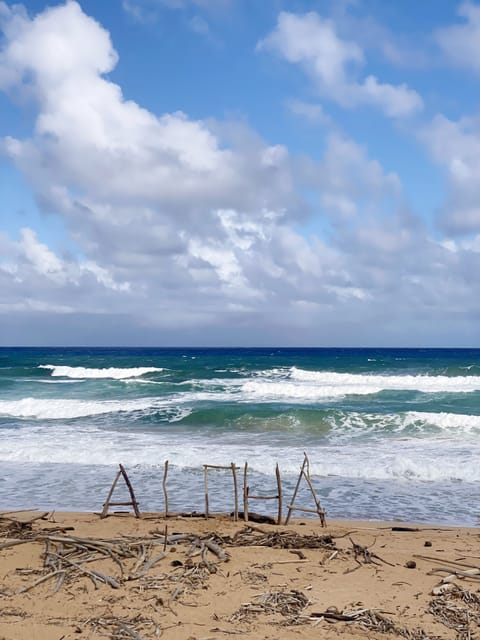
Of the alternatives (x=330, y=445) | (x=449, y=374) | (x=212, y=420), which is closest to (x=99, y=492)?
(x=330, y=445)

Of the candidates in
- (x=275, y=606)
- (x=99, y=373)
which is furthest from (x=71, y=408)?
(x=99, y=373)

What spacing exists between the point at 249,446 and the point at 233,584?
36.2 ft

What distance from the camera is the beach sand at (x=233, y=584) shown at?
5.59 metres

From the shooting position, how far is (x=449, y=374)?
44688 millimetres

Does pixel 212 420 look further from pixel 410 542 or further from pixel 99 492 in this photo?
pixel 410 542

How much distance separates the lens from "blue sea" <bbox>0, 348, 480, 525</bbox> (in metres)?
11.9

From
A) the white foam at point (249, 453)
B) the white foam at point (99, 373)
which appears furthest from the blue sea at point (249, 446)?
the white foam at point (99, 373)

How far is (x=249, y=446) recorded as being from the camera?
17656 mm

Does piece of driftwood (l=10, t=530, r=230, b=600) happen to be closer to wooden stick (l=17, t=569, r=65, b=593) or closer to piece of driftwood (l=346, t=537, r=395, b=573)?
wooden stick (l=17, t=569, r=65, b=593)

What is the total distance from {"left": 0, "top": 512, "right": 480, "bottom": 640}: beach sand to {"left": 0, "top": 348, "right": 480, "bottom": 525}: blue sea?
2.62m

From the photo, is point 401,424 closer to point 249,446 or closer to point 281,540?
point 249,446

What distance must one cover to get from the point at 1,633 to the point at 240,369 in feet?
150

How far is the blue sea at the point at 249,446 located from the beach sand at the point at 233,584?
262 cm

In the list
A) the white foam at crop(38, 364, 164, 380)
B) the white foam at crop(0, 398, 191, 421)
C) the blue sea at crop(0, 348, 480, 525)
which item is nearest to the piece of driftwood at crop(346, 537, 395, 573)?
the blue sea at crop(0, 348, 480, 525)
